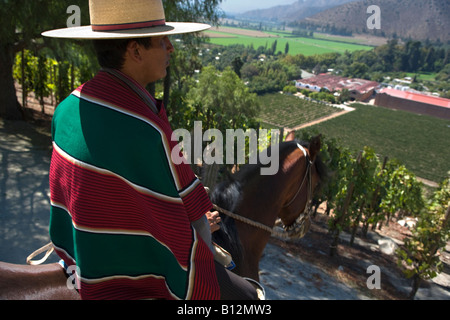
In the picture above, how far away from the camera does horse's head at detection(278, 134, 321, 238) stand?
3.12m

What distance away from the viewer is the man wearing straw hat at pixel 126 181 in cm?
128

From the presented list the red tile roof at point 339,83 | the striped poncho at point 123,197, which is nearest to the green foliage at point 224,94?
the striped poncho at point 123,197

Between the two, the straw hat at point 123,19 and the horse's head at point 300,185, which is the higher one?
the straw hat at point 123,19

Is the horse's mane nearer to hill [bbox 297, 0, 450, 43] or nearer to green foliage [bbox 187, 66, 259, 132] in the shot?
green foliage [bbox 187, 66, 259, 132]

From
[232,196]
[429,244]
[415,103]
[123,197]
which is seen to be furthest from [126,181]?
[415,103]

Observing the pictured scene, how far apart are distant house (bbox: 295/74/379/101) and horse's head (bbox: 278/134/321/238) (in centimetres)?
11526

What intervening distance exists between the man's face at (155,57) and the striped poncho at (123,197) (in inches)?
6.0

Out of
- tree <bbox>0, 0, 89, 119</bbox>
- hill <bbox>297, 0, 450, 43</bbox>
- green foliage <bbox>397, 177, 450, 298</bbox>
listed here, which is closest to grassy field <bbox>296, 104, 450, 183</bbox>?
green foliage <bbox>397, 177, 450, 298</bbox>

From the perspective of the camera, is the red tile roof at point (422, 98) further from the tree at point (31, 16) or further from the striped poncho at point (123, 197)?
the striped poncho at point (123, 197)

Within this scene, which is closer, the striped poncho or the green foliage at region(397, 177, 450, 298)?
the striped poncho

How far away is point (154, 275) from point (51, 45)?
10212mm

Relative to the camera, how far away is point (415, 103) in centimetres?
Answer: 9881

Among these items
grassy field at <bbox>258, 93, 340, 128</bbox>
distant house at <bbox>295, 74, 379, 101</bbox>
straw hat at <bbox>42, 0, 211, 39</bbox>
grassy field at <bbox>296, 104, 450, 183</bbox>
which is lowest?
grassy field at <bbox>296, 104, 450, 183</bbox>
